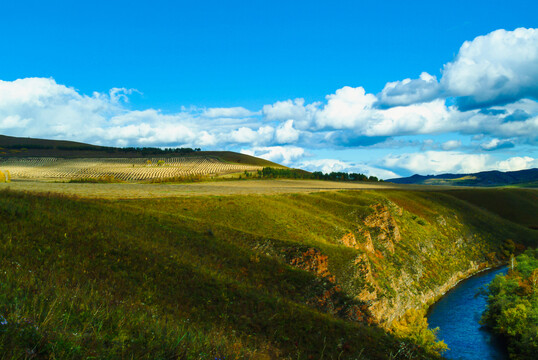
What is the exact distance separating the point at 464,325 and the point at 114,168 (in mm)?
130806

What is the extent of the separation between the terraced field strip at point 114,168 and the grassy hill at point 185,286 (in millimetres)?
81782

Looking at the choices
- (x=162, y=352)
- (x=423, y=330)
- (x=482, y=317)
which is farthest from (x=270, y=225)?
(x=482, y=317)

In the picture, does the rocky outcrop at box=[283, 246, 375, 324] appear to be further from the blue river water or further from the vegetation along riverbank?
→ the vegetation along riverbank

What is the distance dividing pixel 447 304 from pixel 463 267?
980 inches

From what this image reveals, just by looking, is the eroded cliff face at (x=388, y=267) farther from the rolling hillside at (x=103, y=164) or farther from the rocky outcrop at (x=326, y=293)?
the rolling hillside at (x=103, y=164)

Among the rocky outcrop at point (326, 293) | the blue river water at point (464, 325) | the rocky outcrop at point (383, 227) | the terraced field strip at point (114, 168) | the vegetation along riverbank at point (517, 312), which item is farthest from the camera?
the terraced field strip at point (114, 168)

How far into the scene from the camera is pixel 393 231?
2746 inches

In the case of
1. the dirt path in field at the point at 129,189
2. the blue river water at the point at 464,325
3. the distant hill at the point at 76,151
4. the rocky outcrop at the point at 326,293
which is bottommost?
the blue river water at the point at 464,325

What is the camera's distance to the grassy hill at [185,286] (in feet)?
27.9

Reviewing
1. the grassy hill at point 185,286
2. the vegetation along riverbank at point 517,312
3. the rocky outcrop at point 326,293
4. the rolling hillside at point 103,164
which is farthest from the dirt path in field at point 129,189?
the vegetation along riverbank at point 517,312

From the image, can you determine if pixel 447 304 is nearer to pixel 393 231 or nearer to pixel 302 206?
pixel 393 231

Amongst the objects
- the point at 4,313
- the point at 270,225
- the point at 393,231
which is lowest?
the point at 393,231

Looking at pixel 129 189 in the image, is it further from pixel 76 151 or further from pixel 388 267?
pixel 76 151

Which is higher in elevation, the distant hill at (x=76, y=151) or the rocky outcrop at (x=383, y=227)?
the distant hill at (x=76, y=151)
